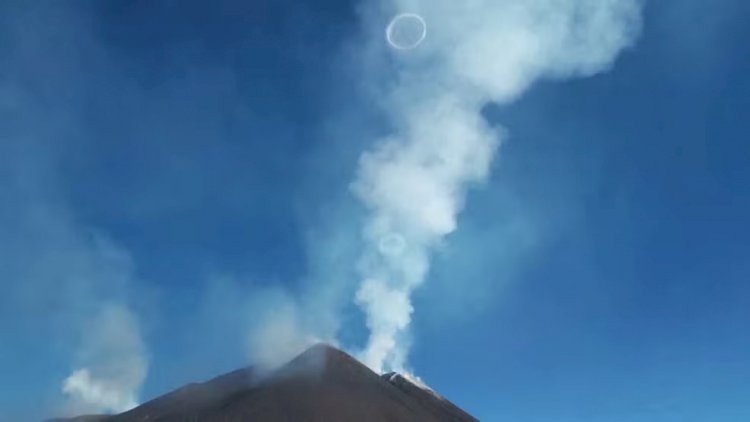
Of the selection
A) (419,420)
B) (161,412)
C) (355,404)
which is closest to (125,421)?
(161,412)

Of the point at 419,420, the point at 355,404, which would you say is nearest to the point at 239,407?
the point at 355,404

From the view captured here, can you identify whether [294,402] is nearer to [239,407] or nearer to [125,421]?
[239,407]

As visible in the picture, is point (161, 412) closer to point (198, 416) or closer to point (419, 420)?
point (198, 416)

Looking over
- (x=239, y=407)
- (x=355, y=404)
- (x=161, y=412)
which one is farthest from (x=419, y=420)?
(x=161, y=412)

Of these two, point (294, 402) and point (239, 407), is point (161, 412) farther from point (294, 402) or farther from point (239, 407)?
point (294, 402)

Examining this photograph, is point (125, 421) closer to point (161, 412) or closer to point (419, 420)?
point (161, 412)
